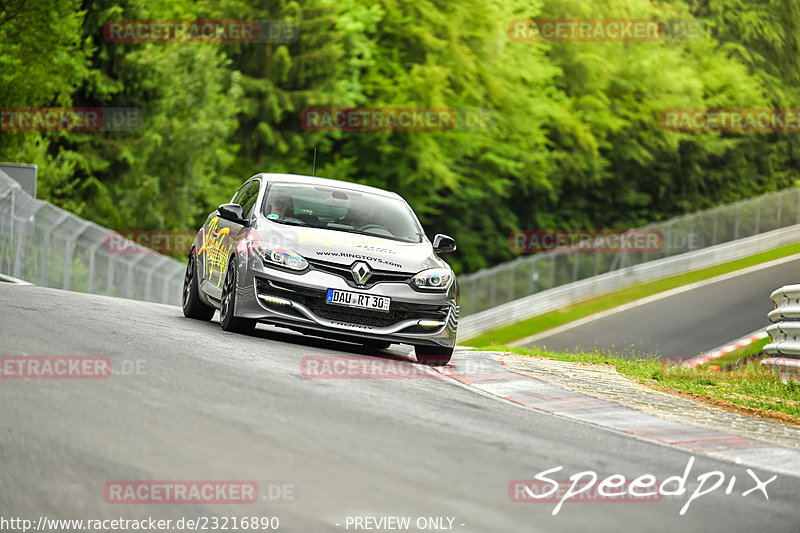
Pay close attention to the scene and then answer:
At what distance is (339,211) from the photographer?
12.2 metres

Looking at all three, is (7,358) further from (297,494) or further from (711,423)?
(711,423)

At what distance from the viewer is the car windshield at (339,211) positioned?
11938mm

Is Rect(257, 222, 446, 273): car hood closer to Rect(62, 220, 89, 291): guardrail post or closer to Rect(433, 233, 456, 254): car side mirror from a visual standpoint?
Rect(433, 233, 456, 254): car side mirror

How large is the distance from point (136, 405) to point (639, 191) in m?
59.1

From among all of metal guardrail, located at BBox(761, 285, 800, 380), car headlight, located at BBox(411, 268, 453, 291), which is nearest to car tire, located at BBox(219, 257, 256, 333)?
car headlight, located at BBox(411, 268, 453, 291)

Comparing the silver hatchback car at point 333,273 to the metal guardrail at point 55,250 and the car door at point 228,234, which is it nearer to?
the car door at point 228,234

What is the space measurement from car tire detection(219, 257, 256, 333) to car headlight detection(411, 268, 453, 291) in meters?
1.65

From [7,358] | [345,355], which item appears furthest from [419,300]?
[7,358]

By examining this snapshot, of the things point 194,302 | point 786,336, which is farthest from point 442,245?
point 786,336

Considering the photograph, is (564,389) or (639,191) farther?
(639,191)

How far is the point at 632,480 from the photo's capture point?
6.37 meters

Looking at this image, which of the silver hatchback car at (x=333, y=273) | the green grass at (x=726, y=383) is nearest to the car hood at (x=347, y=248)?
the silver hatchback car at (x=333, y=273)

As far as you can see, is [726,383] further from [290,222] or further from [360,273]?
[290,222]

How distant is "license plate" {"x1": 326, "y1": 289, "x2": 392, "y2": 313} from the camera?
425 inches
